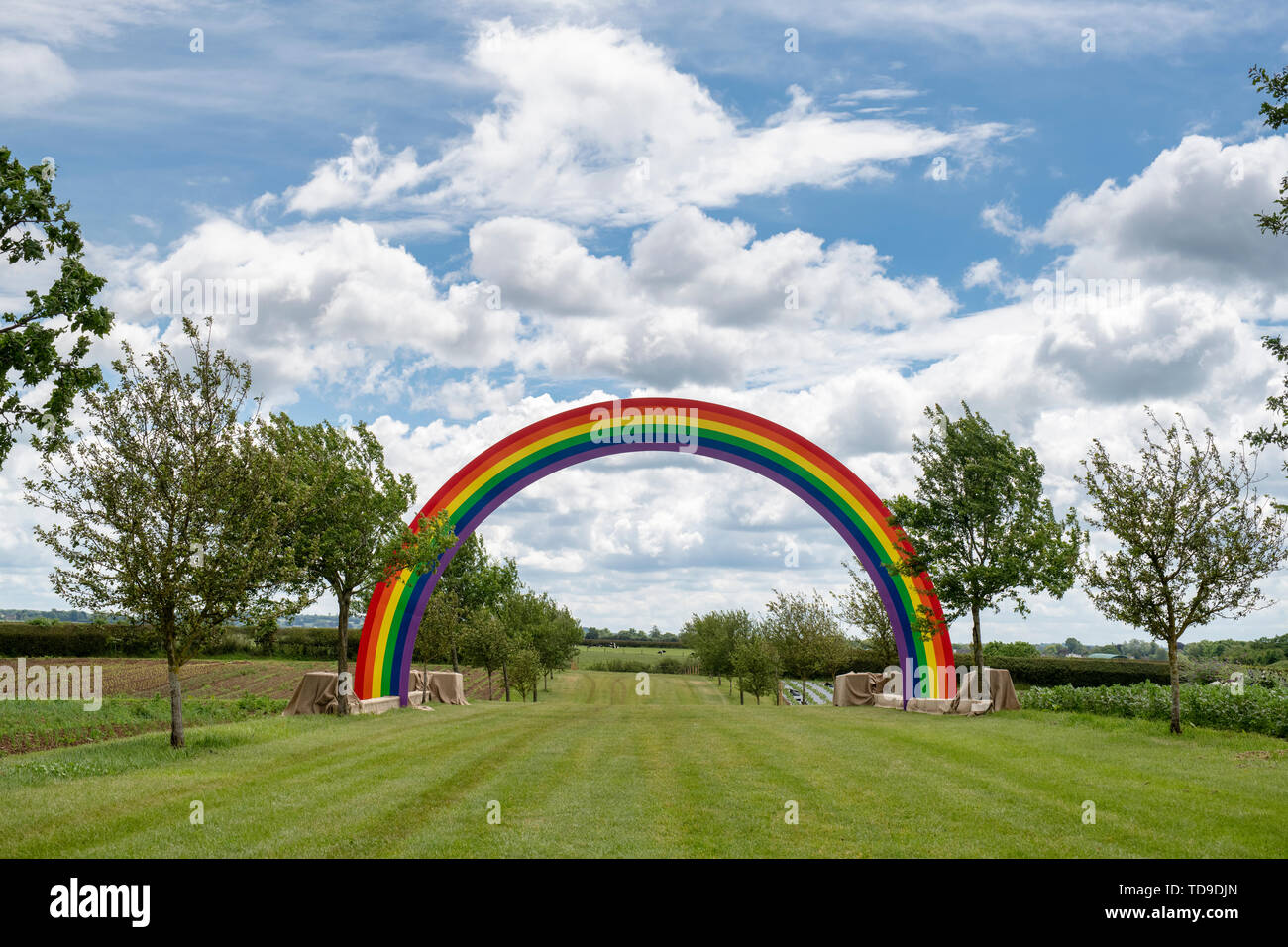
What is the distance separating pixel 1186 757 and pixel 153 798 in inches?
679

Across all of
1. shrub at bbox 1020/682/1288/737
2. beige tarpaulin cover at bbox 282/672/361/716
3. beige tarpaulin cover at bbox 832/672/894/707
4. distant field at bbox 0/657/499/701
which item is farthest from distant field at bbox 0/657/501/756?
shrub at bbox 1020/682/1288/737

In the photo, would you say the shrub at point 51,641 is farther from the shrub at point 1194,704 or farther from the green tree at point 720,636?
the shrub at point 1194,704

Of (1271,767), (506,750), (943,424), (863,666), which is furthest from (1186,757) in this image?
(863,666)

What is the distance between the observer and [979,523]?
1211 inches

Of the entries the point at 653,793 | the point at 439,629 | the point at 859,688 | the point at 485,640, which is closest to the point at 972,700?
the point at 859,688

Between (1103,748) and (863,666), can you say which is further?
(863,666)

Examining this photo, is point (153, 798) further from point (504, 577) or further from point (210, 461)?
point (504, 577)

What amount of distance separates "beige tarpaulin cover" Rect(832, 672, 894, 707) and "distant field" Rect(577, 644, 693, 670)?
42.7 metres

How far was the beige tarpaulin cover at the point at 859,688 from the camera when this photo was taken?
36219 millimetres

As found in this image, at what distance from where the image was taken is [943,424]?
31.6 m

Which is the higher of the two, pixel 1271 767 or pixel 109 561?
pixel 109 561

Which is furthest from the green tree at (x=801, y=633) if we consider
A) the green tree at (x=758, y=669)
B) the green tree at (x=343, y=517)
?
the green tree at (x=343, y=517)

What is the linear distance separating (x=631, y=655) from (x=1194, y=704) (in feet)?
318
